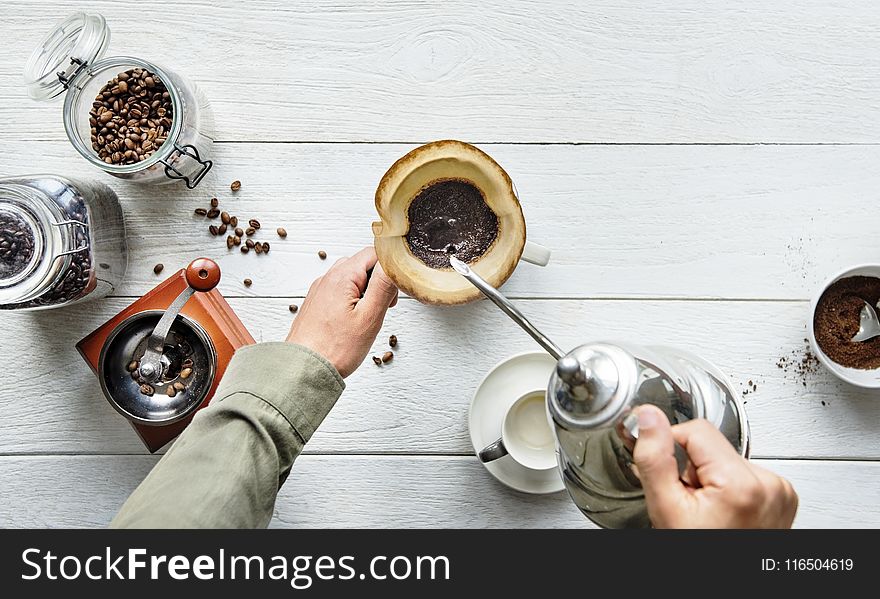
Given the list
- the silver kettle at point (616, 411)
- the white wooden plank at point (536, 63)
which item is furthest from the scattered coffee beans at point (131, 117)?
the silver kettle at point (616, 411)

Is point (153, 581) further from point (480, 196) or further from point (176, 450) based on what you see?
point (480, 196)

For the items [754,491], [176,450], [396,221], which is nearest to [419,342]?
[396,221]

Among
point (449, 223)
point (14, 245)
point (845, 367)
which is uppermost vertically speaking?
point (845, 367)

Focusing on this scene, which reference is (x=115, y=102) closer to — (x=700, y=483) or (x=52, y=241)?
(x=52, y=241)

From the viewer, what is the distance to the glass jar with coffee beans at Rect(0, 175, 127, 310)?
2.93 ft

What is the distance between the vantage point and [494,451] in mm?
967

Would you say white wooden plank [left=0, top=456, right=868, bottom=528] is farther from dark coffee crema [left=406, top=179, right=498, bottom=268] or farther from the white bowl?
dark coffee crema [left=406, top=179, right=498, bottom=268]

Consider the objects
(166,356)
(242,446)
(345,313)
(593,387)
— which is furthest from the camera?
(166,356)

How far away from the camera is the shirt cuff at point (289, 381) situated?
77 cm

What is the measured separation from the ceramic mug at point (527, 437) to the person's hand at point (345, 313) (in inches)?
8.8

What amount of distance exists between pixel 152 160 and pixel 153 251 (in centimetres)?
17

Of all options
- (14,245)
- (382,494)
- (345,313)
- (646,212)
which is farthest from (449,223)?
(14,245)

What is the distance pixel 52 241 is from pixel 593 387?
0.69 meters

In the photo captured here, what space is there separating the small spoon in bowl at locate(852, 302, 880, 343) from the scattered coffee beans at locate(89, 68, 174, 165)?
98 cm
